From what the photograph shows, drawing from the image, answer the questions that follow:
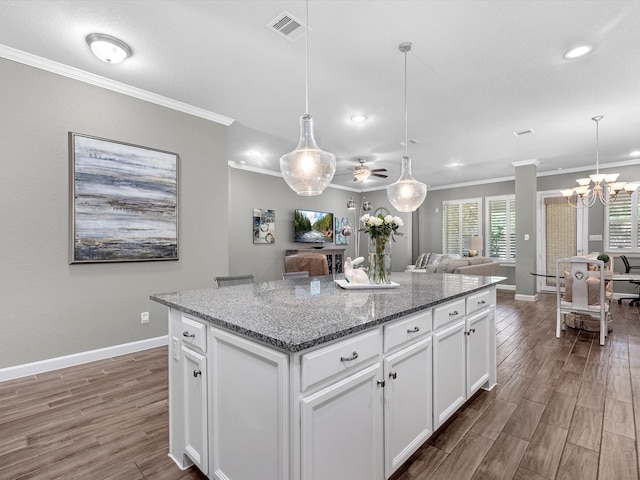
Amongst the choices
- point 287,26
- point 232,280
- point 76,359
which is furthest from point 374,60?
point 76,359

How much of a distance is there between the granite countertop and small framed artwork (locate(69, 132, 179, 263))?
1672 mm

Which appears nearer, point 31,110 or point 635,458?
point 635,458

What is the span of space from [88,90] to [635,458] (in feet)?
16.3

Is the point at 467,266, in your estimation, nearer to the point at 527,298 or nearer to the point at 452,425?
the point at 527,298

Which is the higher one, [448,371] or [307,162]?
[307,162]

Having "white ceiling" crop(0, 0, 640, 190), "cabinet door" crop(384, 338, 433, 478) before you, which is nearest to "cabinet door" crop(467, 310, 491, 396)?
"cabinet door" crop(384, 338, 433, 478)

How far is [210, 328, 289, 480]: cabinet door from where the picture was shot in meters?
1.16

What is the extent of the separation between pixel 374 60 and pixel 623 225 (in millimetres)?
6757

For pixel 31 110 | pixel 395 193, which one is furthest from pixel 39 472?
pixel 395 193

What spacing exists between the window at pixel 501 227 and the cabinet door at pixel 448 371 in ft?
22.6

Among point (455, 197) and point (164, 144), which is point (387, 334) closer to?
point (164, 144)

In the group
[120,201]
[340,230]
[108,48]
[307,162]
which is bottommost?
[340,230]

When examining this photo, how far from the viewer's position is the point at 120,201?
319 centimetres

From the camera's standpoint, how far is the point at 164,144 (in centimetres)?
356
